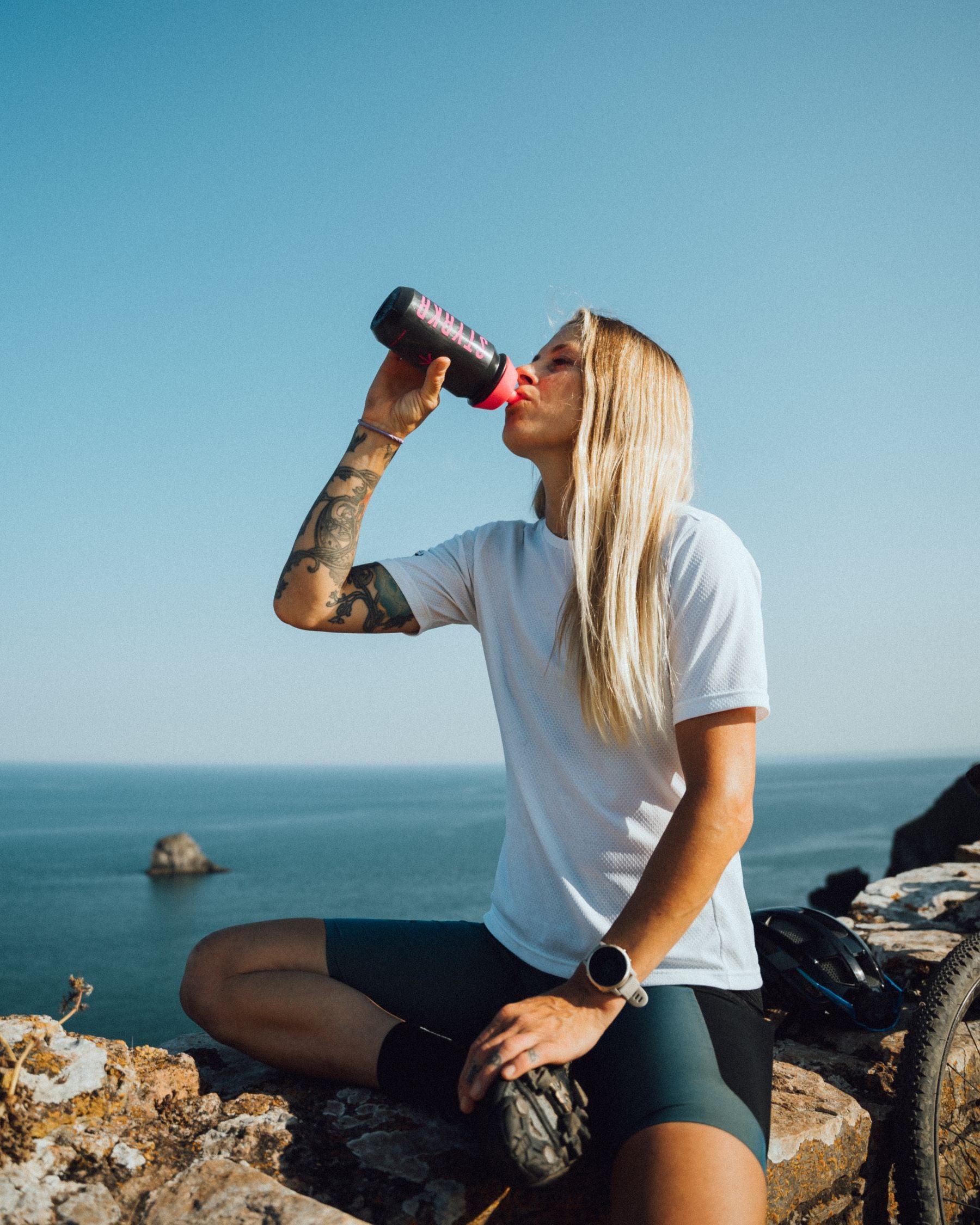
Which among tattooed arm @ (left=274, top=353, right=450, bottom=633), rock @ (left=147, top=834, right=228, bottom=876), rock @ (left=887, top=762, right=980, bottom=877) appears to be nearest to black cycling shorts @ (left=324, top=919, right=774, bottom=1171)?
tattooed arm @ (left=274, top=353, right=450, bottom=633)

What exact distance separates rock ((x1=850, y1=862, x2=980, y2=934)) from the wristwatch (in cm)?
283

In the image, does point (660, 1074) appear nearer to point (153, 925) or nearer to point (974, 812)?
point (974, 812)

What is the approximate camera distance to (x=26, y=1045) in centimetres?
173

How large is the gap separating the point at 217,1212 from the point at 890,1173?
179 centimetres

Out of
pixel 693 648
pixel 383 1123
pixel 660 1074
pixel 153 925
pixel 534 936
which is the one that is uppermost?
pixel 693 648

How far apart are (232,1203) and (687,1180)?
2.64 ft

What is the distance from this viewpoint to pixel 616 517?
7.41 feet

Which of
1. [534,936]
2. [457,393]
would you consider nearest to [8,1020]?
[534,936]

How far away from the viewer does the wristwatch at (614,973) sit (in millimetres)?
1712

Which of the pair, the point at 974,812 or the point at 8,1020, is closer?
the point at 8,1020

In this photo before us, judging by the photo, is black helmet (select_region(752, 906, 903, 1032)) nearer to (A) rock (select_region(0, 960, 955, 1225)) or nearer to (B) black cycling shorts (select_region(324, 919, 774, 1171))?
(A) rock (select_region(0, 960, 955, 1225))

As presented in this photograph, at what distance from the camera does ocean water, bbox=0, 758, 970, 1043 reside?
48375mm

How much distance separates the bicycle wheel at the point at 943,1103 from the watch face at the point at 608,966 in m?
1.06

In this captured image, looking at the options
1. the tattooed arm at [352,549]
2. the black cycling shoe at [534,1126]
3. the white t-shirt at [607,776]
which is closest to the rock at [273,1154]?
the black cycling shoe at [534,1126]
